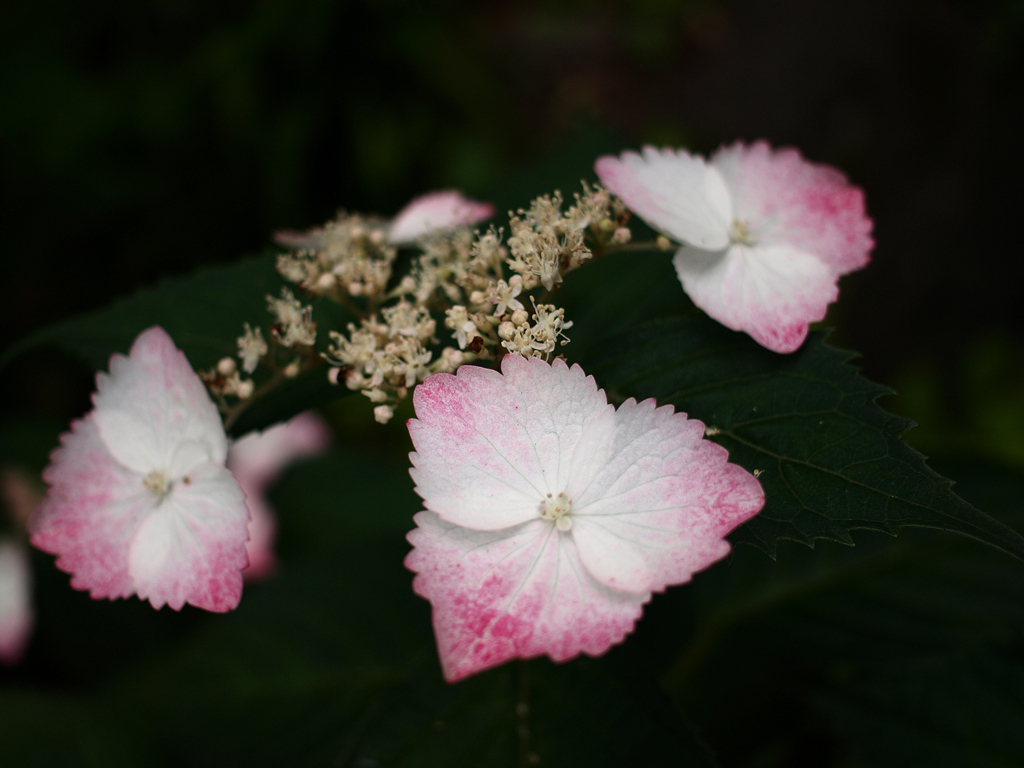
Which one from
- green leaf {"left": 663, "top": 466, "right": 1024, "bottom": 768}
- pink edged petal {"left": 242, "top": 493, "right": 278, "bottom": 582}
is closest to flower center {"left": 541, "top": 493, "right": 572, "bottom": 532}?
green leaf {"left": 663, "top": 466, "right": 1024, "bottom": 768}

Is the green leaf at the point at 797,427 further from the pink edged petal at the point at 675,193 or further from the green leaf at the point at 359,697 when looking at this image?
the green leaf at the point at 359,697

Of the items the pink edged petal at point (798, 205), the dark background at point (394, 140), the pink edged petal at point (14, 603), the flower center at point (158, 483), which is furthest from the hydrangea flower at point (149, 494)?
the dark background at point (394, 140)

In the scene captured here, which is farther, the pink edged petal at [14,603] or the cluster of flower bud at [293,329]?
the pink edged petal at [14,603]

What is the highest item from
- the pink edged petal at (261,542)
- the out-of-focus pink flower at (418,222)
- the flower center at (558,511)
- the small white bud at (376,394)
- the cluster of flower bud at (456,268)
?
the out-of-focus pink flower at (418,222)

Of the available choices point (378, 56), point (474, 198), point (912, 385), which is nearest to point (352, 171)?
point (378, 56)

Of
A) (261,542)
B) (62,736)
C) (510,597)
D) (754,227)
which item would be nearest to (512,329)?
(510,597)

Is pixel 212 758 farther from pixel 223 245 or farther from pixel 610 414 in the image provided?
pixel 223 245

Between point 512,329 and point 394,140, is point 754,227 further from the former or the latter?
point 394,140

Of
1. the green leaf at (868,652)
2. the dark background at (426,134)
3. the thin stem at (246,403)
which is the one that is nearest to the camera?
the thin stem at (246,403)
